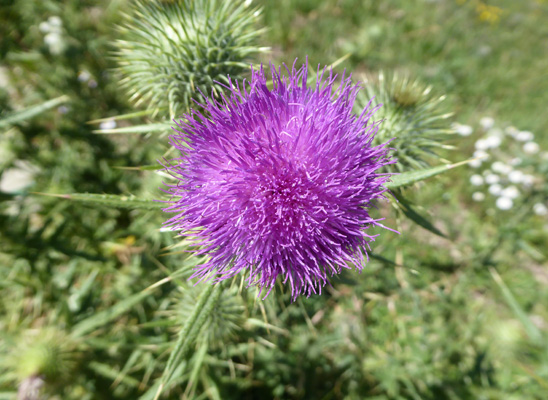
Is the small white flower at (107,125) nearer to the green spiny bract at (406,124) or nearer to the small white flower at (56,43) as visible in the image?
the small white flower at (56,43)

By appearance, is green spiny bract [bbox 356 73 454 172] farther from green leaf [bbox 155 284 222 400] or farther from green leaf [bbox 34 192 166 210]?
green leaf [bbox 34 192 166 210]

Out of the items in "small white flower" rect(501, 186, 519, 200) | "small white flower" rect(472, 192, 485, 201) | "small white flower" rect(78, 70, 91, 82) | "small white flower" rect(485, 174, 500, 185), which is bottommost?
"small white flower" rect(472, 192, 485, 201)

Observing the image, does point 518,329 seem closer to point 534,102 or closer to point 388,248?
point 388,248

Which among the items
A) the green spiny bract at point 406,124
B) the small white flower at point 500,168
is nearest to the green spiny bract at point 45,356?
the green spiny bract at point 406,124

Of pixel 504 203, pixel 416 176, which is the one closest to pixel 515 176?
pixel 504 203

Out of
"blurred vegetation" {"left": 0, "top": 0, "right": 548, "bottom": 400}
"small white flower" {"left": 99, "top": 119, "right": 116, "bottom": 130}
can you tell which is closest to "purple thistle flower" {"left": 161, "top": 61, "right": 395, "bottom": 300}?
"blurred vegetation" {"left": 0, "top": 0, "right": 548, "bottom": 400}

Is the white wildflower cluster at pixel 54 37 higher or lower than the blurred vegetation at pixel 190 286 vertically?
higher

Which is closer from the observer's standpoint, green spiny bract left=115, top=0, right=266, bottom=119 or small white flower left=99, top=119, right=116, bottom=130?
green spiny bract left=115, top=0, right=266, bottom=119
